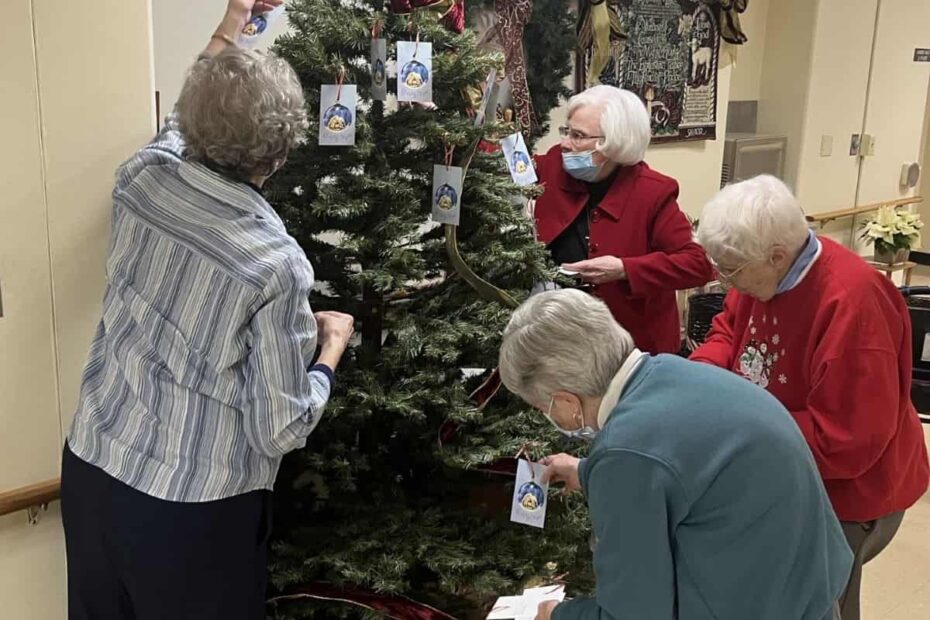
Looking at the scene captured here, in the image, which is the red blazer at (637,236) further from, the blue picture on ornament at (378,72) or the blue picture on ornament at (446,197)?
the blue picture on ornament at (378,72)

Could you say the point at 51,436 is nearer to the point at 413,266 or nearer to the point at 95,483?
the point at 95,483

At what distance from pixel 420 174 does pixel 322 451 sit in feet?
1.93

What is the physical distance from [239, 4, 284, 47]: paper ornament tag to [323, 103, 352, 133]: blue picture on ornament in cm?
20

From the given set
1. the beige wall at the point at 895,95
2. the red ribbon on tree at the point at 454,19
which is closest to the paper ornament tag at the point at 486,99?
the red ribbon on tree at the point at 454,19

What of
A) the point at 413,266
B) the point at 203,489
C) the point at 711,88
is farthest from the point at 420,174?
the point at 711,88

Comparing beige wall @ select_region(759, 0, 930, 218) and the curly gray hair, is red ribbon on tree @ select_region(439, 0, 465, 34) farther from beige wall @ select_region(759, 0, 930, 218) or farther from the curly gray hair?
beige wall @ select_region(759, 0, 930, 218)

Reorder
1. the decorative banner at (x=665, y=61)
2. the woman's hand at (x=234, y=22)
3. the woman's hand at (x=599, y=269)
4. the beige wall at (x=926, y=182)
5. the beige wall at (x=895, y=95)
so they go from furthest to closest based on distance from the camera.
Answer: the beige wall at (x=926, y=182), the beige wall at (x=895, y=95), the decorative banner at (x=665, y=61), the woman's hand at (x=599, y=269), the woman's hand at (x=234, y=22)

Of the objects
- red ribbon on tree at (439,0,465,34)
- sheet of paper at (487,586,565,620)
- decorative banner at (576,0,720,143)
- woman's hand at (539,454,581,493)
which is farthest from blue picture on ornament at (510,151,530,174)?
decorative banner at (576,0,720,143)

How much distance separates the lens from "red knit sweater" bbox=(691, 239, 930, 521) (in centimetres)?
182

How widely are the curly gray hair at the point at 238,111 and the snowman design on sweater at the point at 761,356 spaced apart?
1.10 m

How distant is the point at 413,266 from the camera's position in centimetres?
180

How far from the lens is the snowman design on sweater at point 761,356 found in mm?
1992

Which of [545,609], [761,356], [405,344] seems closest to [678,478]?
[545,609]

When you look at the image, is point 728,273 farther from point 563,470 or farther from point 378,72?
point 378,72
